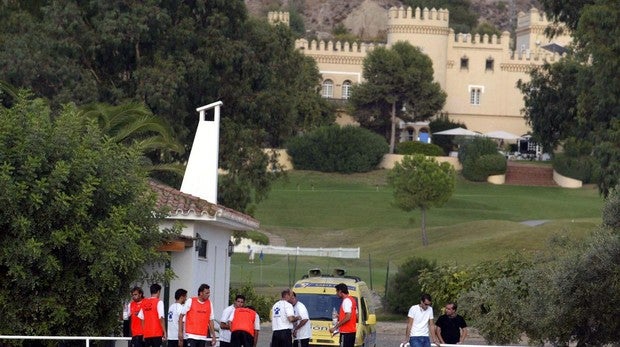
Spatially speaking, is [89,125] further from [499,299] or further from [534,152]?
[534,152]

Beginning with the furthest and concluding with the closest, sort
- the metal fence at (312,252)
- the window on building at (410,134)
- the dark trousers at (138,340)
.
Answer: the window on building at (410,134) → the metal fence at (312,252) → the dark trousers at (138,340)

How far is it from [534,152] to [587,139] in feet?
237

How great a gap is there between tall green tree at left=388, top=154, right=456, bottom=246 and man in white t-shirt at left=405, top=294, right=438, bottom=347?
58.8 m

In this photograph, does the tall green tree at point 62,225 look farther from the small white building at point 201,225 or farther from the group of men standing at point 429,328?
the group of men standing at point 429,328

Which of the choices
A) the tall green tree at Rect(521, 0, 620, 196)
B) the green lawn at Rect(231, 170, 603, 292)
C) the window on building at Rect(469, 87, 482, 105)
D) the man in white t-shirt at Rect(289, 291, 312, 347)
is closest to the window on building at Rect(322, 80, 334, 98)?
the window on building at Rect(469, 87, 482, 105)

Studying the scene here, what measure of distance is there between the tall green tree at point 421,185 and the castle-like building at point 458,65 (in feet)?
135

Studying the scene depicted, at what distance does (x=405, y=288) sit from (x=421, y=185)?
3410cm

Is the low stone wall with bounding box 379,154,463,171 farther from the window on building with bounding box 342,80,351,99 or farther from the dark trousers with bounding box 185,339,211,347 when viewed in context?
the dark trousers with bounding box 185,339,211,347

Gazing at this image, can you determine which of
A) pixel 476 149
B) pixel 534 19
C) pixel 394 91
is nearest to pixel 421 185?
pixel 476 149

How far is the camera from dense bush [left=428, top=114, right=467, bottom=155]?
114125 millimetres

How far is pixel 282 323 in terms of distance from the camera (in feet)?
69.9

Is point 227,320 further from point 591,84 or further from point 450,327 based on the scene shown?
point 591,84

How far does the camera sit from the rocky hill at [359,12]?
17350 centimetres

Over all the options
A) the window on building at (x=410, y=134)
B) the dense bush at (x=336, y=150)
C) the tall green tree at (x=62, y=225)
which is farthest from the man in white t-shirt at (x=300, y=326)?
the window on building at (x=410, y=134)
